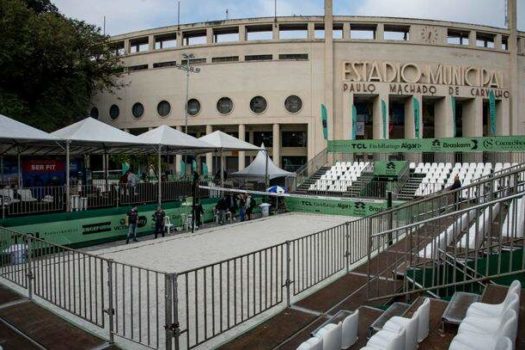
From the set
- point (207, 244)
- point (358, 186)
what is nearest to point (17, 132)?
point (207, 244)

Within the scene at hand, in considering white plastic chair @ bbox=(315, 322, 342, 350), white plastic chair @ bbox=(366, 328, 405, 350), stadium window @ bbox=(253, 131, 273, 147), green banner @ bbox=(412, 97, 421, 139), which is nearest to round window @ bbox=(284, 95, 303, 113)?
stadium window @ bbox=(253, 131, 273, 147)

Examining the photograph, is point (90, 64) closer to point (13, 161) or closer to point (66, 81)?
point (66, 81)

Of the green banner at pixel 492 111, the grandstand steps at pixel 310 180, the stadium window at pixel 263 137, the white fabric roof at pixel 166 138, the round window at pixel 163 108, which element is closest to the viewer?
the white fabric roof at pixel 166 138

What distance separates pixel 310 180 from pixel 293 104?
13.3 meters

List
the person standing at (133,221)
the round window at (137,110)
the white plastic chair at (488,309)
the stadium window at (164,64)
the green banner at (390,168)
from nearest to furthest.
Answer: the white plastic chair at (488,309)
the person standing at (133,221)
the green banner at (390,168)
the stadium window at (164,64)
the round window at (137,110)

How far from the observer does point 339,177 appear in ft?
93.6

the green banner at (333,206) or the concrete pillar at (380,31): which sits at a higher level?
the concrete pillar at (380,31)

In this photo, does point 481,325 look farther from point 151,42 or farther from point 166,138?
point 151,42

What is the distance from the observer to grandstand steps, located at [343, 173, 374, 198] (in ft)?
80.8

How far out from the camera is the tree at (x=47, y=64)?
27984mm

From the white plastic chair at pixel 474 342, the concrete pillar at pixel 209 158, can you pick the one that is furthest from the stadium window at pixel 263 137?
the white plastic chair at pixel 474 342

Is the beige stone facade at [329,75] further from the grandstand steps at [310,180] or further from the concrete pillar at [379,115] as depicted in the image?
the grandstand steps at [310,180]

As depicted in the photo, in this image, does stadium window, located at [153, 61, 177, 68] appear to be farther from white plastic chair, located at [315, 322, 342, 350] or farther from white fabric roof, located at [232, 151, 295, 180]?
white plastic chair, located at [315, 322, 342, 350]

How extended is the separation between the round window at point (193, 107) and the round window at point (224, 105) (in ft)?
8.04
